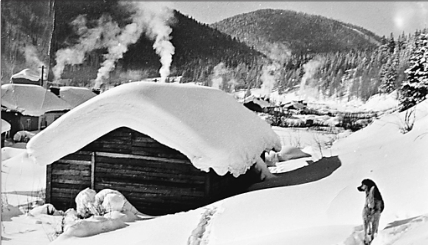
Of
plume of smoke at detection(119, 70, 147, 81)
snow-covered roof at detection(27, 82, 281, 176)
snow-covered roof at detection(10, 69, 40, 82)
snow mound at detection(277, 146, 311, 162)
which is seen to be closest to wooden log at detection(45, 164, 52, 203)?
snow-covered roof at detection(27, 82, 281, 176)

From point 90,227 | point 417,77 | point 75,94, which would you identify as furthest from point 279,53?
point 75,94

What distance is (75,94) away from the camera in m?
4.65

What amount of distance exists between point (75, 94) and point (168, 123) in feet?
5.25

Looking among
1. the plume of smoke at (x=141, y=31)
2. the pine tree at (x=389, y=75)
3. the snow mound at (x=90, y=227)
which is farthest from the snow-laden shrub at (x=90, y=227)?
the pine tree at (x=389, y=75)

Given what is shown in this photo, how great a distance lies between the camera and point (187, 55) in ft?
11.4

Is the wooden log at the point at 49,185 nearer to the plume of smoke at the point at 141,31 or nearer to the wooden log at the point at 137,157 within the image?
the wooden log at the point at 137,157

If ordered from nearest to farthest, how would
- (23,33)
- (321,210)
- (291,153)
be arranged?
(321,210)
(23,33)
(291,153)

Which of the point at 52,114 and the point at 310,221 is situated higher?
the point at 52,114

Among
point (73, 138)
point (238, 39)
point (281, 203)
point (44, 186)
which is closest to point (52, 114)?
point (44, 186)

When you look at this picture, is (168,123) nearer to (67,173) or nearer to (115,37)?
(115,37)

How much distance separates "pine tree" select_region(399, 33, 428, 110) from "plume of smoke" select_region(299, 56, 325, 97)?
553mm

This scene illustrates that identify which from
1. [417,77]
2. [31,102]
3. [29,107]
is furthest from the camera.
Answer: [31,102]

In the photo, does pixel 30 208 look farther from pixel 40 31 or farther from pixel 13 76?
pixel 40 31

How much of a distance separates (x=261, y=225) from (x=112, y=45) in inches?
70.0
